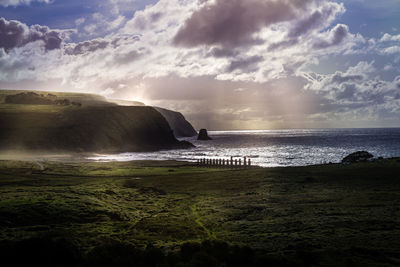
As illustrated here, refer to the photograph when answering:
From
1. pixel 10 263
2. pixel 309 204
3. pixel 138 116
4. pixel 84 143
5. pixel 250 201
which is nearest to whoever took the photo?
pixel 10 263

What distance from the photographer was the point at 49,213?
71.5ft

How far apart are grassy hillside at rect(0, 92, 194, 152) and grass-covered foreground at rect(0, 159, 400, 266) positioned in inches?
3756

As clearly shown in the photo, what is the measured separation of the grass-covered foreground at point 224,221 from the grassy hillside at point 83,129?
95.4 meters

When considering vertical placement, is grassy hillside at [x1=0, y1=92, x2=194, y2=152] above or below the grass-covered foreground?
above

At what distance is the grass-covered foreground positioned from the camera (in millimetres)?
14266

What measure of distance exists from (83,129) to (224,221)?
11951 centimetres

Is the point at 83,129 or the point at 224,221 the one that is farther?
the point at 83,129

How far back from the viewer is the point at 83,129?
429 ft

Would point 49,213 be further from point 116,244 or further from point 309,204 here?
point 309,204

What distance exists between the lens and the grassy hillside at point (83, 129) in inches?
4680

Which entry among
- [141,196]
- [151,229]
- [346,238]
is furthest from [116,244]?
[141,196]

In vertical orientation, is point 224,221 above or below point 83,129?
below

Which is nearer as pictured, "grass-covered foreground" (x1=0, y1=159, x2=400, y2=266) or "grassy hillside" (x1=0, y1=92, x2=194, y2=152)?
"grass-covered foreground" (x1=0, y1=159, x2=400, y2=266)

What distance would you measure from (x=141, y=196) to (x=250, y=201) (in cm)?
1046
